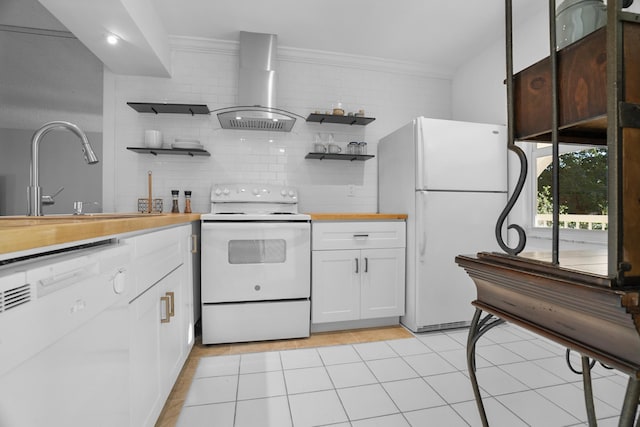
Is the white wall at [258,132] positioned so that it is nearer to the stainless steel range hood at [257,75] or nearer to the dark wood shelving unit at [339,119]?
the dark wood shelving unit at [339,119]

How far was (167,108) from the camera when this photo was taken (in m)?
2.80

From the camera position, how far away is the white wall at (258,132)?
2898mm

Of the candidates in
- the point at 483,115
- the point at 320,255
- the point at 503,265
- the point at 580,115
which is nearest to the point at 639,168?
the point at 580,115

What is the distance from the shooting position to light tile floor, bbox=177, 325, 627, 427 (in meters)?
1.53

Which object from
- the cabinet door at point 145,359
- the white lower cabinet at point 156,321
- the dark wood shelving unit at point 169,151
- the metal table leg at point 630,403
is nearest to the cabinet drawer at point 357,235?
the white lower cabinet at point 156,321

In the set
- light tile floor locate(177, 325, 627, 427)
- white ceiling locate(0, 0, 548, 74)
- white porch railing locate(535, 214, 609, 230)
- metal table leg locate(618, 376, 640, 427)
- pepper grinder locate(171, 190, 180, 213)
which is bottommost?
light tile floor locate(177, 325, 627, 427)

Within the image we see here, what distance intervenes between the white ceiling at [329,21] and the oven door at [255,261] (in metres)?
1.56

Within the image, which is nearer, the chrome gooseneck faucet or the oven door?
A: the chrome gooseneck faucet

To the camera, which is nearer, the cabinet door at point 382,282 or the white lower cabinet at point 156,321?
the white lower cabinet at point 156,321

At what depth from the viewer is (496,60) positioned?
2.99 meters

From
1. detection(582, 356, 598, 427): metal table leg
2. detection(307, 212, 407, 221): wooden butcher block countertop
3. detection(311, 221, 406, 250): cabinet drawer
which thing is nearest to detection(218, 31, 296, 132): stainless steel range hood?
detection(307, 212, 407, 221): wooden butcher block countertop

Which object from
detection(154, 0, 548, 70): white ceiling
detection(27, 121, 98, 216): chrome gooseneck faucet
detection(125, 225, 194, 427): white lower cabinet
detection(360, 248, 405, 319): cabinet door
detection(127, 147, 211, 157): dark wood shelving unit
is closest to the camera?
detection(125, 225, 194, 427): white lower cabinet

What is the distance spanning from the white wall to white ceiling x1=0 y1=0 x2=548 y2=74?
192mm

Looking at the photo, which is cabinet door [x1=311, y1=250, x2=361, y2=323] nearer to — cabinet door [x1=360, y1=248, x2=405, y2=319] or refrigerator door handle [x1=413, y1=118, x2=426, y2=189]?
cabinet door [x1=360, y1=248, x2=405, y2=319]
